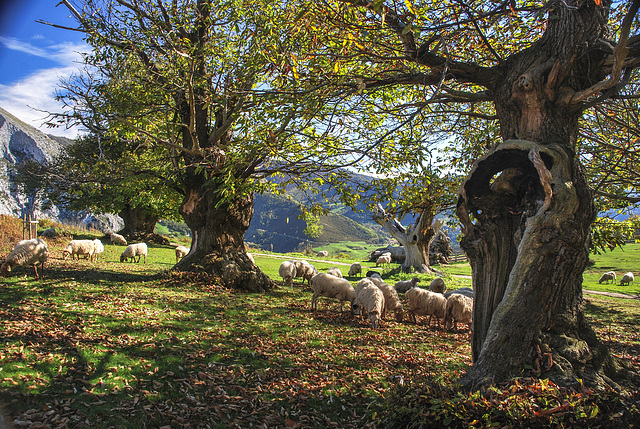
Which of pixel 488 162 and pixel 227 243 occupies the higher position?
pixel 488 162

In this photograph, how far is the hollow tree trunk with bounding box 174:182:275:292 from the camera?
50.4 feet

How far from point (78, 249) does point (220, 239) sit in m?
10.2

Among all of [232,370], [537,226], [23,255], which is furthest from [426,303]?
[23,255]

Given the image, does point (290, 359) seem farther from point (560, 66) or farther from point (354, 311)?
point (560, 66)

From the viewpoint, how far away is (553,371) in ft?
16.2

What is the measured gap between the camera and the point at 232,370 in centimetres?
655

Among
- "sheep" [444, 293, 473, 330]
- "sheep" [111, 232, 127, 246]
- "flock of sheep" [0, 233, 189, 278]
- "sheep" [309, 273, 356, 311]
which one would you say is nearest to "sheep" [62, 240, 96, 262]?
"flock of sheep" [0, 233, 189, 278]

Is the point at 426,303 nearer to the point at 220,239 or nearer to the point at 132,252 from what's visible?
the point at 220,239

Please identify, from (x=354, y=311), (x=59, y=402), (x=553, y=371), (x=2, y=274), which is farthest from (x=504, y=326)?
(x=2, y=274)

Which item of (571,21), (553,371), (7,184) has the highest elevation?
(571,21)

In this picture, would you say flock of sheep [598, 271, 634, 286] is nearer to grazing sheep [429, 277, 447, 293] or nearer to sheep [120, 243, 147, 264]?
grazing sheep [429, 277, 447, 293]

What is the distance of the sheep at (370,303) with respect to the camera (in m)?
11.4

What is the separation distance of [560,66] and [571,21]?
90 cm

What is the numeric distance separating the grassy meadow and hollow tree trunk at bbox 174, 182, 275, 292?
3337mm
